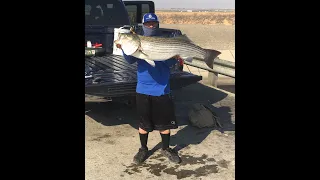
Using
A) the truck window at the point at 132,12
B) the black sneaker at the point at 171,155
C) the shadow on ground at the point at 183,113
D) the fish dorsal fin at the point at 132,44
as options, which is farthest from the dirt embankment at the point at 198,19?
the fish dorsal fin at the point at 132,44

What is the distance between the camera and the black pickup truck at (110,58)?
5246 millimetres

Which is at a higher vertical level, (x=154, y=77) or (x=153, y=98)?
(x=154, y=77)

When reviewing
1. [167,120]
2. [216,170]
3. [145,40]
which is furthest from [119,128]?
[145,40]

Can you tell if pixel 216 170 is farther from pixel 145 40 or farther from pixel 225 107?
pixel 225 107

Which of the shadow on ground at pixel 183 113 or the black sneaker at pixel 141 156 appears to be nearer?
the black sneaker at pixel 141 156

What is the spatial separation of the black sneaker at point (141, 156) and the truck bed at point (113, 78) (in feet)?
3.40

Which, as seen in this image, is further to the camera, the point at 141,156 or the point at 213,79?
the point at 213,79

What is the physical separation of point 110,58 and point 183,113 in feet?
5.84

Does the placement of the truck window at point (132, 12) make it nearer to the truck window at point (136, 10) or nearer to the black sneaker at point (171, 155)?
the truck window at point (136, 10)

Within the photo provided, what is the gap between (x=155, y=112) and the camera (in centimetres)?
450

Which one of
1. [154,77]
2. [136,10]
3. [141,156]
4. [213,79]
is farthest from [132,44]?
[213,79]

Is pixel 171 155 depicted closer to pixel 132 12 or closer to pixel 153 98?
pixel 153 98

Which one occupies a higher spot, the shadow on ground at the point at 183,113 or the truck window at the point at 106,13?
the truck window at the point at 106,13

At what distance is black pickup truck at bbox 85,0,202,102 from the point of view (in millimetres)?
5246
